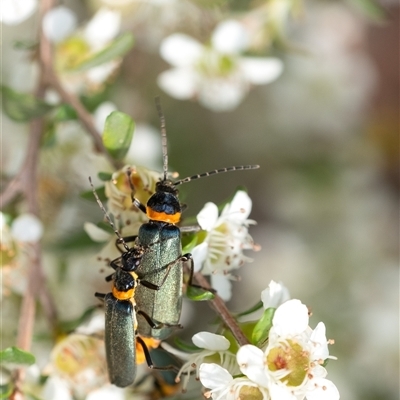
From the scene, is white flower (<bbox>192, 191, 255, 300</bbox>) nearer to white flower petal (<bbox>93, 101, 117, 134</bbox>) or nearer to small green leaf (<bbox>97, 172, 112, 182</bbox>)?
small green leaf (<bbox>97, 172, 112, 182</bbox>)

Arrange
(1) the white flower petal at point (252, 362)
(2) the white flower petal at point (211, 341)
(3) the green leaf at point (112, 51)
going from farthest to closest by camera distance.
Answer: (3) the green leaf at point (112, 51) < (2) the white flower petal at point (211, 341) < (1) the white flower petal at point (252, 362)

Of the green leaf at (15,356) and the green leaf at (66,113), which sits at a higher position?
the green leaf at (66,113)

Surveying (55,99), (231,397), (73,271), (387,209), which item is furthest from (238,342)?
(387,209)

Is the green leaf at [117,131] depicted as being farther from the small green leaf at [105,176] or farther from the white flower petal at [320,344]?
the white flower petal at [320,344]

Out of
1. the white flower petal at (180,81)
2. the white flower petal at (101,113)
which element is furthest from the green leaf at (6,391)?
the white flower petal at (180,81)

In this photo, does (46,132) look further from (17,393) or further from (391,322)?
(391,322)

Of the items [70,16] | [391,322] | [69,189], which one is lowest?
[391,322]

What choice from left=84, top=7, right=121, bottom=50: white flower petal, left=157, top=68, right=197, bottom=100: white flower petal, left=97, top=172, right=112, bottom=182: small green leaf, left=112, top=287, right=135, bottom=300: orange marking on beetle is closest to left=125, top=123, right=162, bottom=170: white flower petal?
left=157, top=68, right=197, bottom=100: white flower petal
